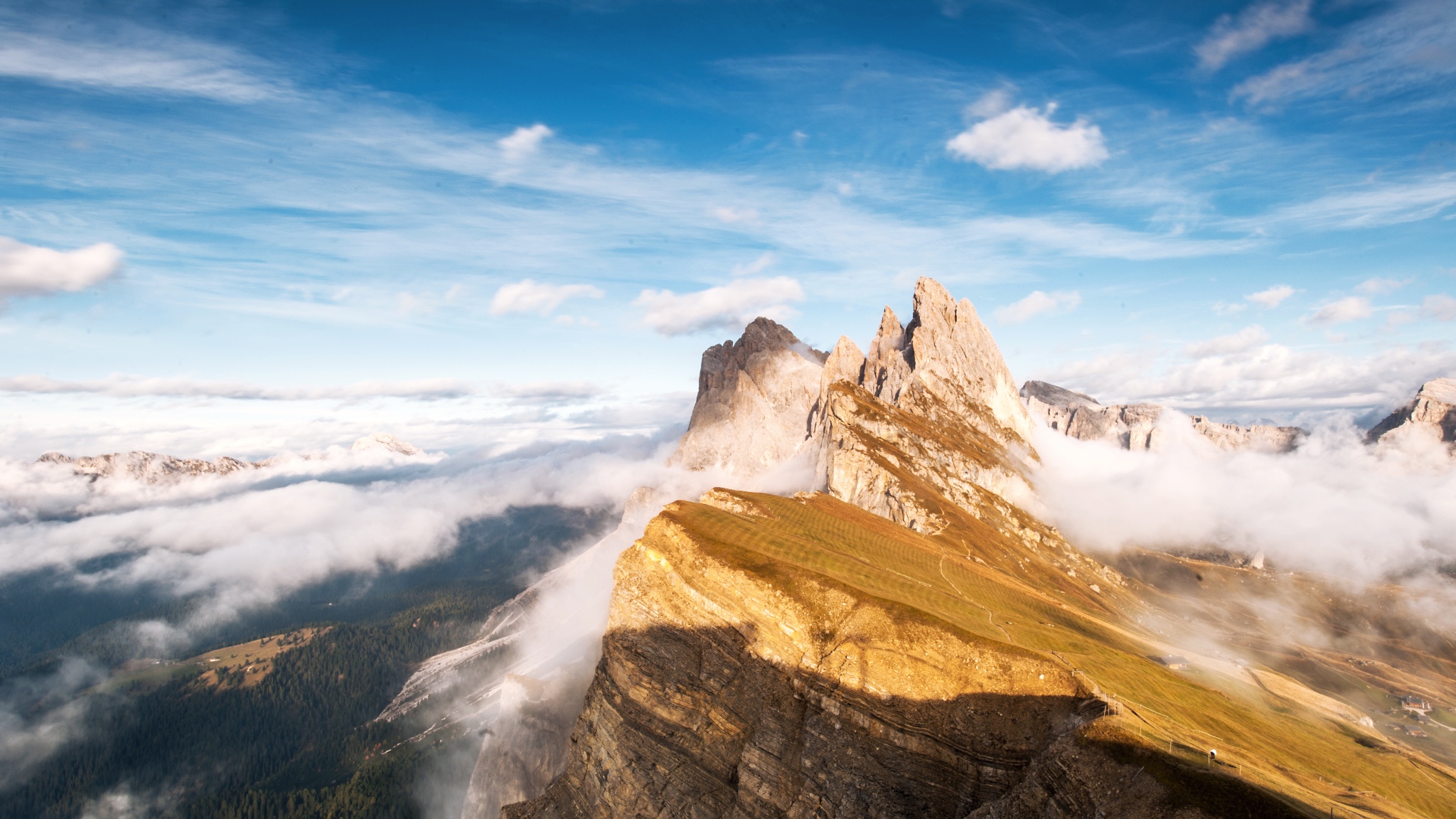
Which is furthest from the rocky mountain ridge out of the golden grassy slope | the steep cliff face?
the golden grassy slope

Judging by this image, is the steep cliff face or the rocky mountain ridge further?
the steep cliff face

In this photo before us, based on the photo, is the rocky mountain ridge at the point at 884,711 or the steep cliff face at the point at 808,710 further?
the steep cliff face at the point at 808,710

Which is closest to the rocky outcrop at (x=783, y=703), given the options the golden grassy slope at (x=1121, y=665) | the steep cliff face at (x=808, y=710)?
the steep cliff face at (x=808, y=710)

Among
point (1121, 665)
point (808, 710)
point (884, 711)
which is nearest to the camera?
point (884, 711)

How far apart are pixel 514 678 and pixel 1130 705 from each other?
358 ft

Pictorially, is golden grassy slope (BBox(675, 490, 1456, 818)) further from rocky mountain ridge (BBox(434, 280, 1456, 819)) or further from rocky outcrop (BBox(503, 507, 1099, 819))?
rocky outcrop (BBox(503, 507, 1099, 819))

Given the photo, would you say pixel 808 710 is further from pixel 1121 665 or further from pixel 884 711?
pixel 1121 665

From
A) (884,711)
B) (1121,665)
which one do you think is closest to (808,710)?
(884,711)

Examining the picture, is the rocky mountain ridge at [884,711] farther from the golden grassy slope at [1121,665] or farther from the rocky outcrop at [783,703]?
the golden grassy slope at [1121,665]

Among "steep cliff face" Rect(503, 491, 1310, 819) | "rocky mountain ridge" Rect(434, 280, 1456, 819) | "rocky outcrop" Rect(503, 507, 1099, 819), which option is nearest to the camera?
"rocky mountain ridge" Rect(434, 280, 1456, 819)

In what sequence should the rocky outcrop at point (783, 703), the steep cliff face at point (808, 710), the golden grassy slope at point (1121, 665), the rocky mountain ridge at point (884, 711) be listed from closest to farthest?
the rocky mountain ridge at point (884, 711) < the steep cliff face at point (808, 710) < the golden grassy slope at point (1121, 665) < the rocky outcrop at point (783, 703)

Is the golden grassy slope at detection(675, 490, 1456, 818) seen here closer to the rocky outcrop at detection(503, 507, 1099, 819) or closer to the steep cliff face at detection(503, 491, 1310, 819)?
the steep cliff face at detection(503, 491, 1310, 819)

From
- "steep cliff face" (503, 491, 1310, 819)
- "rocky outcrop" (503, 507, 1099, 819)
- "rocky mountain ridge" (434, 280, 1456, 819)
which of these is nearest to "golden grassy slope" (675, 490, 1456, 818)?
"rocky mountain ridge" (434, 280, 1456, 819)

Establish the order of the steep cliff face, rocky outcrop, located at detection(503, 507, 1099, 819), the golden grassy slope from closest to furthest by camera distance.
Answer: the steep cliff face
the golden grassy slope
rocky outcrop, located at detection(503, 507, 1099, 819)
